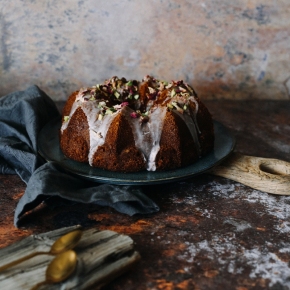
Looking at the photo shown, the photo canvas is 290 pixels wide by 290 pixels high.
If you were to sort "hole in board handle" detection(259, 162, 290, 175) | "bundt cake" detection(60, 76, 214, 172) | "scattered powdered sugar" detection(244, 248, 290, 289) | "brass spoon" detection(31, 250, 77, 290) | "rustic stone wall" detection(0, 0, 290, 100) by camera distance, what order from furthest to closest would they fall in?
"rustic stone wall" detection(0, 0, 290, 100), "hole in board handle" detection(259, 162, 290, 175), "bundt cake" detection(60, 76, 214, 172), "scattered powdered sugar" detection(244, 248, 290, 289), "brass spoon" detection(31, 250, 77, 290)

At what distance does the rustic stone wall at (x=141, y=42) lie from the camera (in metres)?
2.19

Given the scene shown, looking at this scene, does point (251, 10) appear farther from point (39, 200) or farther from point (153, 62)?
point (39, 200)

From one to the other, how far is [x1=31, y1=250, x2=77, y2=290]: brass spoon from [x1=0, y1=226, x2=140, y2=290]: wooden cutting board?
1cm

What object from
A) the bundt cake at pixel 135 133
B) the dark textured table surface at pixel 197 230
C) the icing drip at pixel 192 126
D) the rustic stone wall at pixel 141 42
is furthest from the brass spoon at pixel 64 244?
the rustic stone wall at pixel 141 42

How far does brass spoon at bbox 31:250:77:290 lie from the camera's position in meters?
0.97

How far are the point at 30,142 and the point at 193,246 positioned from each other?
74cm

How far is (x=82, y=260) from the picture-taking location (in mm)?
1026

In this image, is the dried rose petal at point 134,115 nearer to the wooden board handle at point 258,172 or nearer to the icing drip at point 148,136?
the icing drip at point 148,136

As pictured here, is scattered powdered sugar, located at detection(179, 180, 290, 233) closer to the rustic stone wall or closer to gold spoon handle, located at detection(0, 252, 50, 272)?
gold spoon handle, located at detection(0, 252, 50, 272)

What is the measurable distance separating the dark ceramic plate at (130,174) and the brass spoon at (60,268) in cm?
37

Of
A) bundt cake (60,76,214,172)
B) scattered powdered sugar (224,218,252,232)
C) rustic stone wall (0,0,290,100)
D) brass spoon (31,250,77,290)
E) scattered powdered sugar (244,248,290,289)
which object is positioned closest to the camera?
brass spoon (31,250,77,290)

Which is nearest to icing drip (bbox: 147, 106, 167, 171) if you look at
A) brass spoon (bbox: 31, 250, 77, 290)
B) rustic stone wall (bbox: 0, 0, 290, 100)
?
brass spoon (bbox: 31, 250, 77, 290)

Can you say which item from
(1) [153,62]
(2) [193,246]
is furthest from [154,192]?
(1) [153,62]

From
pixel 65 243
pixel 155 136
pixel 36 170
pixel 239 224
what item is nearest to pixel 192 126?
pixel 155 136
